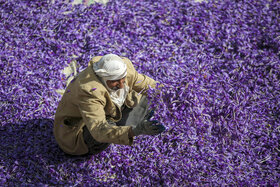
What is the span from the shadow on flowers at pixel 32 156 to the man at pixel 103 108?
9.8 inches

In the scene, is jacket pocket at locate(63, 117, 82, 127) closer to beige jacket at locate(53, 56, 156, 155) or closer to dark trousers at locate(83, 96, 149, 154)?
beige jacket at locate(53, 56, 156, 155)

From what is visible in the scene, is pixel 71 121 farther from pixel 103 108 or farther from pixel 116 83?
pixel 116 83

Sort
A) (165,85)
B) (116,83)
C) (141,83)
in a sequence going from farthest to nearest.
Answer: (165,85) → (141,83) → (116,83)

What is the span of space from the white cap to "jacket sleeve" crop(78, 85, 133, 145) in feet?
0.78

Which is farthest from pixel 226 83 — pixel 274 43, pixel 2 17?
pixel 2 17

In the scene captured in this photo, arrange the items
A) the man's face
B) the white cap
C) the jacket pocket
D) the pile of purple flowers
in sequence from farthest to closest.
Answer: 1. the pile of purple flowers
2. the jacket pocket
3. the man's face
4. the white cap

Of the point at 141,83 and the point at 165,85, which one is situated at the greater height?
the point at 141,83

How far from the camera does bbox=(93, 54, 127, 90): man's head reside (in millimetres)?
3574

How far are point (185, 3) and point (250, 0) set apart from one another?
4.23ft

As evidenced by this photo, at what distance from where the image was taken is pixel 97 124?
3.62 metres

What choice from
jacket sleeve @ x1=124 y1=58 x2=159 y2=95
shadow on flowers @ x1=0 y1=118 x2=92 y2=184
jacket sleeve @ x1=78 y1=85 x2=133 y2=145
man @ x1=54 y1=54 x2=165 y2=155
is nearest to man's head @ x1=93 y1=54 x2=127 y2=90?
man @ x1=54 y1=54 x2=165 y2=155

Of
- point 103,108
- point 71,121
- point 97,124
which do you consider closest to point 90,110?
point 97,124

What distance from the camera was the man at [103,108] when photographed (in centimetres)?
359

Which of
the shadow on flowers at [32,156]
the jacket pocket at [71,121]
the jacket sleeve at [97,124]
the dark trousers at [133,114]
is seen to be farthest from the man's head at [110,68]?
the shadow on flowers at [32,156]
